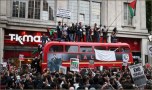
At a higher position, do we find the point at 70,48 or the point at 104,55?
the point at 70,48

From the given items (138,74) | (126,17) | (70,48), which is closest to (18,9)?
(70,48)

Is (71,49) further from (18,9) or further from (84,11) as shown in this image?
(84,11)

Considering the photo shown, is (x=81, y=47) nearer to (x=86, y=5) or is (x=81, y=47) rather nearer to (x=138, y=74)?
(x=138, y=74)

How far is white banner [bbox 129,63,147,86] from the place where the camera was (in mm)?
16469

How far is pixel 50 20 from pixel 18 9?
3.44 m

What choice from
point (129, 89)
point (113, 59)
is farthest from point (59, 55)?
point (129, 89)

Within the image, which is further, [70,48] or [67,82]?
[70,48]

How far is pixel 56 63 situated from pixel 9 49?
9.73m

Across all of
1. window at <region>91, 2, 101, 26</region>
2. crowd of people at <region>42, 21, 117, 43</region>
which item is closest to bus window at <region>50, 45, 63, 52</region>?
crowd of people at <region>42, 21, 117, 43</region>

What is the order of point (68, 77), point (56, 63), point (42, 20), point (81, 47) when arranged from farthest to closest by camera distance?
point (42, 20) → point (81, 47) → point (56, 63) → point (68, 77)

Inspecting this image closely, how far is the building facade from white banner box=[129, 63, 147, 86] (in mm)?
15742

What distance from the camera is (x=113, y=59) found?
2475cm

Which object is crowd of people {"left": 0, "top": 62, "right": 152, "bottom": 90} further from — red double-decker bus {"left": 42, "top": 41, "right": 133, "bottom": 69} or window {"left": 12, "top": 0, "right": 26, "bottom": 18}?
window {"left": 12, "top": 0, "right": 26, "bottom": 18}

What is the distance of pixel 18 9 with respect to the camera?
105 ft
